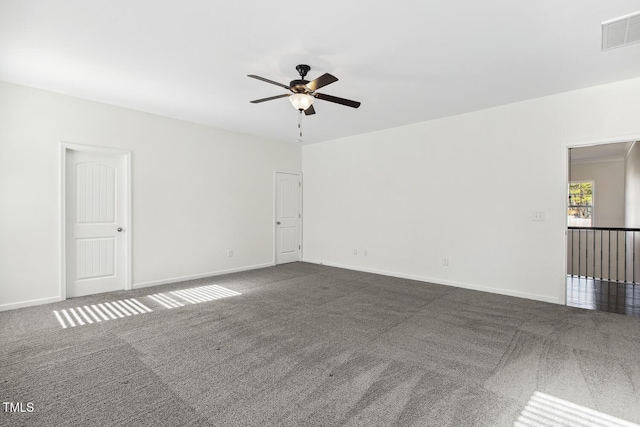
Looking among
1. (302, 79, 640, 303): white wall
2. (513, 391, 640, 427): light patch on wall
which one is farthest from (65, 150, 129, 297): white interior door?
(513, 391, 640, 427): light patch on wall

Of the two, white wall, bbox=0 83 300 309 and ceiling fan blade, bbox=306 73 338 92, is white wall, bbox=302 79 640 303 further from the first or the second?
white wall, bbox=0 83 300 309

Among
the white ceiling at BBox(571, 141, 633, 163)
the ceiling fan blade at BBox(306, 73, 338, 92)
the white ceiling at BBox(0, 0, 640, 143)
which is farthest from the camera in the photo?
the white ceiling at BBox(571, 141, 633, 163)

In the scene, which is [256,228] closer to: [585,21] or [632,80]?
[585,21]

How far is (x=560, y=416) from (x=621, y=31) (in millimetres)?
3001

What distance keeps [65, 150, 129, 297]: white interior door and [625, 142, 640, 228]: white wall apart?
9270 millimetres

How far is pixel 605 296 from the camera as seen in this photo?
14.7 feet

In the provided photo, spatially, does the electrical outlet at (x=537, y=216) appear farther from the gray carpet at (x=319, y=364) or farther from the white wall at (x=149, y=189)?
the white wall at (x=149, y=189)

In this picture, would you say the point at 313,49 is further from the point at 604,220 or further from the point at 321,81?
the point at 604,220

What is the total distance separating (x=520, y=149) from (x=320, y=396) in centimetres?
421

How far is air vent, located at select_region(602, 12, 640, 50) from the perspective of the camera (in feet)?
7.98

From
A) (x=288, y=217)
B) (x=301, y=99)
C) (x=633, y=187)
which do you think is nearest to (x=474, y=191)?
(x=301, y=99)

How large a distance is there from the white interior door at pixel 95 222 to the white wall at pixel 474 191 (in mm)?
3837

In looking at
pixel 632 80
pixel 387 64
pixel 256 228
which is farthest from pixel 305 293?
pixel 632 80

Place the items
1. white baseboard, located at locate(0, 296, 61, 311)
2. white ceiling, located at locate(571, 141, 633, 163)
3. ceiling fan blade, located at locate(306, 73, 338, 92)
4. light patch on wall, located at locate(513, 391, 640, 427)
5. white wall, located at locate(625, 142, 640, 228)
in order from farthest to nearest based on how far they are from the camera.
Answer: white ceiling, located at locate(571, 141, 633, 163) → white wall, located at locate(625, 142, 640, 228) → white baseboard, located at locate(0, 296, 61, 311) → ceiling fan blade, located at locate(306, 73, 338, 92) → light patch on wall, located at locate(513, 391, 640, 427)
